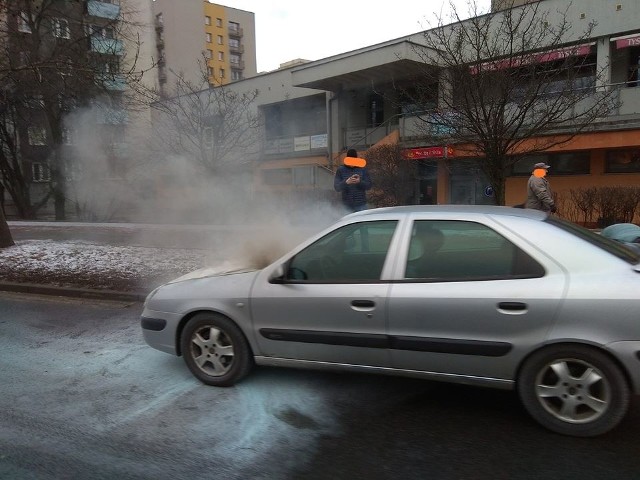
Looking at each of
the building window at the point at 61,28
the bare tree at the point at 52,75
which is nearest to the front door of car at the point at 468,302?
the bare tree at the point at 52,75

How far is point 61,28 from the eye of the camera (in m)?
13.9

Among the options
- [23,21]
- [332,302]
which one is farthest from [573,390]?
[23,21]

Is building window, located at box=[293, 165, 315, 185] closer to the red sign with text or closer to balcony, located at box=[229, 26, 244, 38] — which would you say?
the red sign with text

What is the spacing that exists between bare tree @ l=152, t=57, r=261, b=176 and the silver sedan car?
368 inches

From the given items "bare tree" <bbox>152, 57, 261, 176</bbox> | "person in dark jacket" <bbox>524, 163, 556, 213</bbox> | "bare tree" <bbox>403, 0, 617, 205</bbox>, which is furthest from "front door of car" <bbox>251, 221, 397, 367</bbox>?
"bare tree" <bbox>152, 57, 261, 176</bbox>

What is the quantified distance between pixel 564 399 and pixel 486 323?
578mm

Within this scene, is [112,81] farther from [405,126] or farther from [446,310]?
[405,126]

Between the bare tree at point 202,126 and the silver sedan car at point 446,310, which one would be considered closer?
the silver sedan car at point 446,310

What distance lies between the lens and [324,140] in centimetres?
2131

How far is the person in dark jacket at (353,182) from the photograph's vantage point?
21.5ft

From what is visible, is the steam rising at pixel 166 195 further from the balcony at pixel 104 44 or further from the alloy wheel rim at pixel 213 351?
the alloy wheel rim at pixel 213 351

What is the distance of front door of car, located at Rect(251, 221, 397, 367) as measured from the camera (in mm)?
3043

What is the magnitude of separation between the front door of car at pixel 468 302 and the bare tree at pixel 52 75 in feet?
25.5

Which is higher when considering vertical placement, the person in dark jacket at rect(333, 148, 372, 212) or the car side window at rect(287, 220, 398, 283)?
the person in dark jacket at rect(333, 148, 372, 212)
